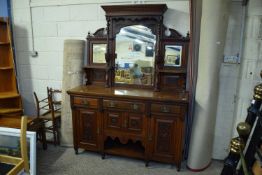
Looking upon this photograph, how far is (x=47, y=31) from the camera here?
3037 millimetres

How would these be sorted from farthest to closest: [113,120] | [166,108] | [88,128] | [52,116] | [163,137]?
[52,116]
[88,128]
[113,120]
[163,137]
[166,108]

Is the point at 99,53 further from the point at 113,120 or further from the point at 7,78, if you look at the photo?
the point at 7,78

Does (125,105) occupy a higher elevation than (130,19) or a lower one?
lower

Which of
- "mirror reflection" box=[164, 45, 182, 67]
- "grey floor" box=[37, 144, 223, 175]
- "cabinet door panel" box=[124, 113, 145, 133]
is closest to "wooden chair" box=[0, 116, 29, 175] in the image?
"grey floor" box=[37, 144, 223, 175]

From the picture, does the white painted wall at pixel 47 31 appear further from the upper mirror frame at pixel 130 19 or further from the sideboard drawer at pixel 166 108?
the sideboard drawer at pixel 166 108

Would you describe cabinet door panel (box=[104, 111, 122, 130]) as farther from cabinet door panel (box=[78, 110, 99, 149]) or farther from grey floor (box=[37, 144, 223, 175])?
grey floor (box=[37, 144, 223, 175])

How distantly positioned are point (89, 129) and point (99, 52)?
104 centimetres

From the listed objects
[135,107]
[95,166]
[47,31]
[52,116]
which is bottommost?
[95,166]

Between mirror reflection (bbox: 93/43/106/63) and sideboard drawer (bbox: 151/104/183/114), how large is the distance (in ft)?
3.30

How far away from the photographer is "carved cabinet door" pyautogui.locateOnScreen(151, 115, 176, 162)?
7.62ft

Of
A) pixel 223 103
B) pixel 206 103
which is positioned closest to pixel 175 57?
pixel 206 103

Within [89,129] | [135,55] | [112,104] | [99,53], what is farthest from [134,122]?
[99,53]

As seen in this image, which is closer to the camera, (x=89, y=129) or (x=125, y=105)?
(x=125, y=105)

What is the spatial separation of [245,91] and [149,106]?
1.14 metres
